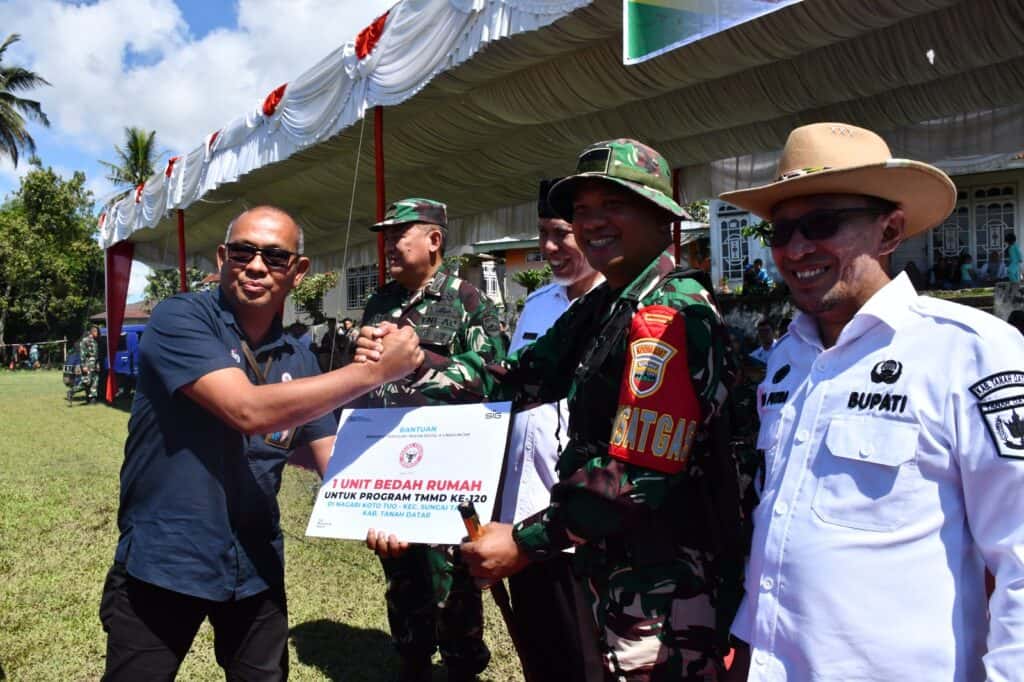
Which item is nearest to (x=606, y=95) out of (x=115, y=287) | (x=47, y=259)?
(x=115, y=287)

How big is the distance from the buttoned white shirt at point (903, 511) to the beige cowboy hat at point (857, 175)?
20 cm

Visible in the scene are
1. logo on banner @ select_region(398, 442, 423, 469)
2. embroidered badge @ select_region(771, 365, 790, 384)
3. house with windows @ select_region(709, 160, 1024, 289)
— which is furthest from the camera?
house with windows @ select_region(709, 160, 1024, 289)

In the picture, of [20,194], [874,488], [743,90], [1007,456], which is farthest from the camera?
[20,194]

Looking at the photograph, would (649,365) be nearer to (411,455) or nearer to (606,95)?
(411,455)

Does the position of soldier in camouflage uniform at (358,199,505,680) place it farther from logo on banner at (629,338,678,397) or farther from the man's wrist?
logo on banner at (629,338,678,397)

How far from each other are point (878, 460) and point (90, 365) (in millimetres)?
19453

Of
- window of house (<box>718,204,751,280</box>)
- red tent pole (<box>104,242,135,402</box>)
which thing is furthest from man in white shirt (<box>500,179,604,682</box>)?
window of house (<box>718,204,751,280</box>)

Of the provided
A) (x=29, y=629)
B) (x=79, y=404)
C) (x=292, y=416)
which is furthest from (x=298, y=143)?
(x=79, y=404)

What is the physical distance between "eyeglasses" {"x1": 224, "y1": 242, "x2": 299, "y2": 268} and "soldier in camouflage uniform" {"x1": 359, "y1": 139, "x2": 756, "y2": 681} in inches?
36.5

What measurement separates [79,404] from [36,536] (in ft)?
43.0

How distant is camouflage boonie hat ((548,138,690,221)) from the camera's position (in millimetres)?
1707

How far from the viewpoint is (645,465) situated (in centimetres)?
151

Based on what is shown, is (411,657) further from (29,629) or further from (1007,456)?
(1007,456)

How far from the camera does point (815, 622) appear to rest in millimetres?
1339
